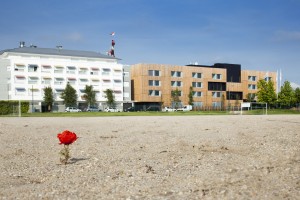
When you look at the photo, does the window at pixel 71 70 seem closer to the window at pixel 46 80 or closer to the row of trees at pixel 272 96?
the window at pixel 46 80

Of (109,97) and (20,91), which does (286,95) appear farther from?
(20,91)

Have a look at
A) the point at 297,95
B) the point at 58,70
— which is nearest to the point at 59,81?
the point at 58,70

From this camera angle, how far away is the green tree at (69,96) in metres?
92.9

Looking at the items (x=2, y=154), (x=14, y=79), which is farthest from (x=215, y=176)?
(x=14, y=79)

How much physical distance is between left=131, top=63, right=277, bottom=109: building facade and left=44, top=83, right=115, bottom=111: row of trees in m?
10.6

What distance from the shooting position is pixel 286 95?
363 ft

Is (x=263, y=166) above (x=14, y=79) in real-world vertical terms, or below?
below

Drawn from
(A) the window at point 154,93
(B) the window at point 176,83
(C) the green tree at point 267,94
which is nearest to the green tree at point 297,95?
(C) the green tree at point 267,94

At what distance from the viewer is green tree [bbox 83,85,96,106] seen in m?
96.8

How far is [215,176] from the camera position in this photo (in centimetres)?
755

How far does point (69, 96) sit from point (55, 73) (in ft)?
30.6

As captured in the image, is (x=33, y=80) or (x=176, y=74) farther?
(x=176, y=74)

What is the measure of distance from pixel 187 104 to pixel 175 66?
40.8 ft

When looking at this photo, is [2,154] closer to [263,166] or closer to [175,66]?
[263,166]
